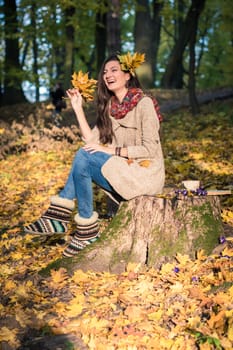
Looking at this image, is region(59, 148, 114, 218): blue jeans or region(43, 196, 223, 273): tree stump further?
region(59, 148, 114, 218): blue jeans

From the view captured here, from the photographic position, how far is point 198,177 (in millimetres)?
6805

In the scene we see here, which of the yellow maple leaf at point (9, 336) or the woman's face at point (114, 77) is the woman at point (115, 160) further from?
the yellow maple leaf at point (9, 336)

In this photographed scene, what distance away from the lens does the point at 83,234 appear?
3.91 m

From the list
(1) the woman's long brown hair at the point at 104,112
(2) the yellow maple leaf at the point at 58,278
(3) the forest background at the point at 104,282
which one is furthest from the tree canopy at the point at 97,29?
(2) the yellow maple leaf at the point at 58,278

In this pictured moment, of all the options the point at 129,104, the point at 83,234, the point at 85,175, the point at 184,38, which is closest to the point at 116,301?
the point at 83,234

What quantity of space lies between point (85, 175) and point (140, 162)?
0.57 m

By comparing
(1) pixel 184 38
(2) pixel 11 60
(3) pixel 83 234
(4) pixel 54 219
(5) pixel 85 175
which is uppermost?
(1) pixel 184 38

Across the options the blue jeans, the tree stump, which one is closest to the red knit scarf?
the blue jeans

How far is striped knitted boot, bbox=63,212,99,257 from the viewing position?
3881 mm

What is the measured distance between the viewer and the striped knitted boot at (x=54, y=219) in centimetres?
389

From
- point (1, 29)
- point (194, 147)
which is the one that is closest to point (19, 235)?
point (194, 147)

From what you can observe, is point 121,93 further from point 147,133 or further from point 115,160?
point 115,160

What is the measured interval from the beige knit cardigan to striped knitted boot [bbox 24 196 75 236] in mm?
509

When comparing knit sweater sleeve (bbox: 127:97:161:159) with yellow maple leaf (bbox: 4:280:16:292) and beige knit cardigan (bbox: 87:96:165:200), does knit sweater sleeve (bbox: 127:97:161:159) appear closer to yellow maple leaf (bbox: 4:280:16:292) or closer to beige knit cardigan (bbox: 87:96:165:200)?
beige knit cardigan (bbox: 87:96:165:200)
